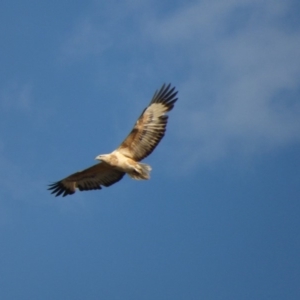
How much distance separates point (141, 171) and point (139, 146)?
0.77 meters

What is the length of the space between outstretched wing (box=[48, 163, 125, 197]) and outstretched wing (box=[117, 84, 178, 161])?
858 mm

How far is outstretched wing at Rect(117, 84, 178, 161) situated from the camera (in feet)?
80.3

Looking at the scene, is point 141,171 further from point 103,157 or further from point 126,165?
point 103,157

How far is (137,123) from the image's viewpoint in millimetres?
24516

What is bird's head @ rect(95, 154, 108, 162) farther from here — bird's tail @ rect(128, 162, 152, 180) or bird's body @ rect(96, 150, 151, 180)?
bird's tail @ rect(128, 162, 152, 180)

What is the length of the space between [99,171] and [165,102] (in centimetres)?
245

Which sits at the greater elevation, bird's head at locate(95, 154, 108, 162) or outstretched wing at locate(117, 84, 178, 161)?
outstretched wing at locate(117, 84, 178, 161)

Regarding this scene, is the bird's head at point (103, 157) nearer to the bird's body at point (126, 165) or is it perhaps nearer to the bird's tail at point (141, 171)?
the bird's body at point (126, 165)

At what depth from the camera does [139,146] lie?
24484mm

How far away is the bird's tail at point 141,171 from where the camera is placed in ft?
78.5

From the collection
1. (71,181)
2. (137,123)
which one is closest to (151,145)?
(137,123)

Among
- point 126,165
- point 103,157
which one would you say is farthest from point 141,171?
point 103,157

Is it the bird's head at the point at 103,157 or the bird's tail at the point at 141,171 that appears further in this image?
the bird's head at the point at 103,157

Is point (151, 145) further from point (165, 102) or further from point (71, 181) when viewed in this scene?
point (71, 181)
